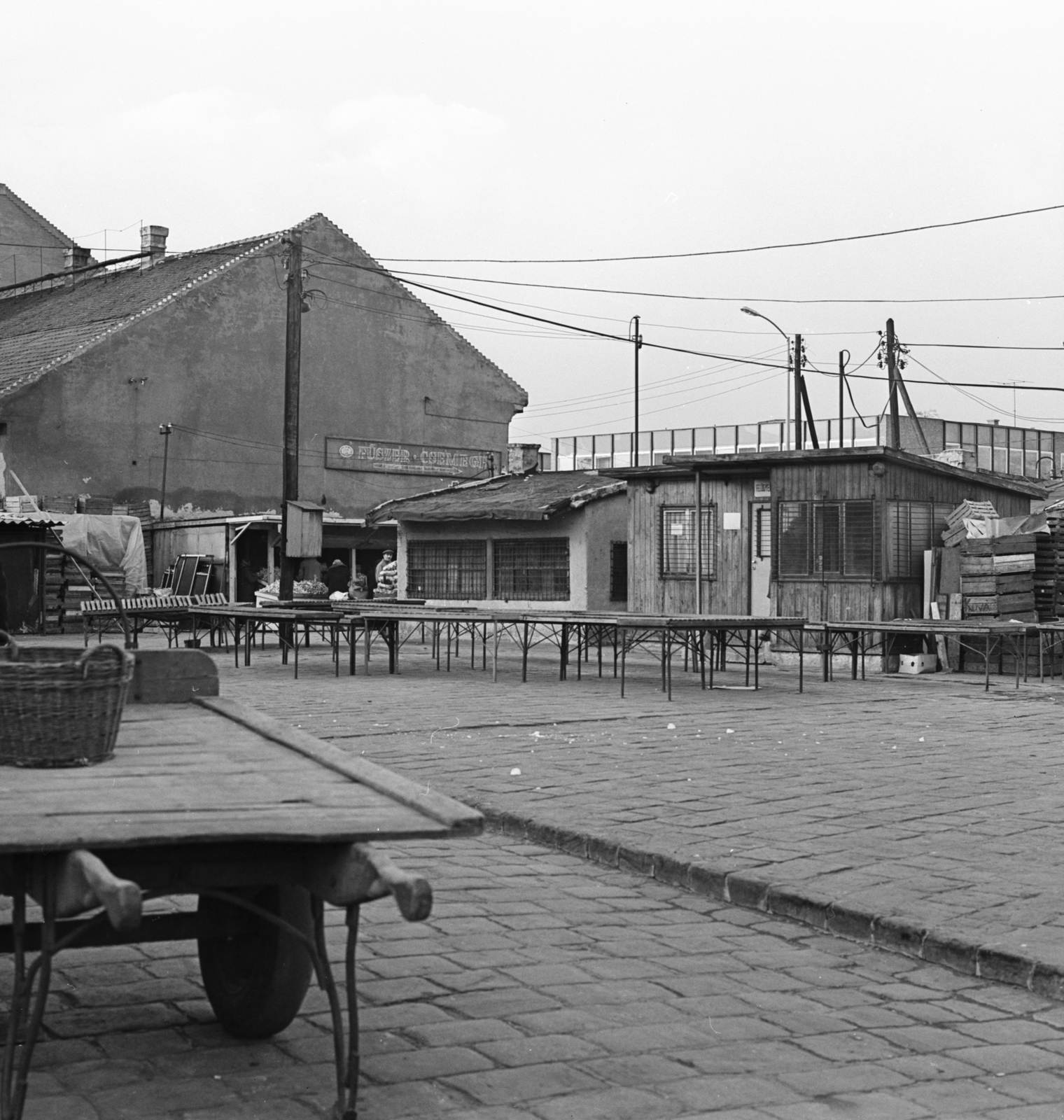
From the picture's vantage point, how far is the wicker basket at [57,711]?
13.5ft

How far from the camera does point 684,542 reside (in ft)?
79.7

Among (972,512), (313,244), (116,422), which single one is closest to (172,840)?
(972,512)

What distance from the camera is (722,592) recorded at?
2383 centimetres

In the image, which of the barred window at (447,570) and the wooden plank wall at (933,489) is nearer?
the wooden plank wall at (933,489)

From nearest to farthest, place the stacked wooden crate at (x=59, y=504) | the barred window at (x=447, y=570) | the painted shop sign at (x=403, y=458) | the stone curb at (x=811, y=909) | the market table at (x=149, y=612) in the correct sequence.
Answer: the stone curb at (x=811, y=909), the market table at (x=149, y=612), the barred window at (x=447, y=570), the stacked wooden crate at (x=59, y=504), the painted shop sign at (x=403, y=458)

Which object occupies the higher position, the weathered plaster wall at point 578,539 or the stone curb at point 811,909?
the weathered plaster wall at point 578,539

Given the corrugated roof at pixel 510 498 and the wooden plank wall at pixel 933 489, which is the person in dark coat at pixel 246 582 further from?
the wooden plank wall at pixel 933 489

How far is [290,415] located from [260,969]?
864 inches

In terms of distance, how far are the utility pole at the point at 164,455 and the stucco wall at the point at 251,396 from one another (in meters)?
0.16

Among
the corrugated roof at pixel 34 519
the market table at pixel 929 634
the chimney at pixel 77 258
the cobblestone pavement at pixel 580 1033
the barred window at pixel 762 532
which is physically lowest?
the cobblestone pavement at pixel 580 1033

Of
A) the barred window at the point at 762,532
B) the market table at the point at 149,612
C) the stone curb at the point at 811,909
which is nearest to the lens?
the stone curb at the point at 811,909

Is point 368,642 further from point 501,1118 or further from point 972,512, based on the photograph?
point 501,1118

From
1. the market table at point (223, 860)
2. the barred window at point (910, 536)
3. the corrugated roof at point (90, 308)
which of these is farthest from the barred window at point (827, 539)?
the corrugated roof at point (90, 308)

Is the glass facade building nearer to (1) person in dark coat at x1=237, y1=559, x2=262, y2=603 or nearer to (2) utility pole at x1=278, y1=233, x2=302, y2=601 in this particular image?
(1) person in dark coat at x1=237, y1=559, x2=262, y2=603
